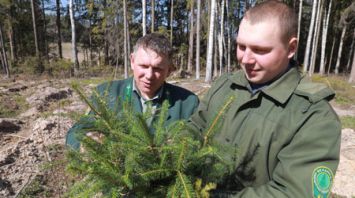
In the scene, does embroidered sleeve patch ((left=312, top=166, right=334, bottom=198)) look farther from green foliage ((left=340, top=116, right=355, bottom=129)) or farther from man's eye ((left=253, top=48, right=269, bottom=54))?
green foliage ((left=340, top=116, right=355, bottom=129))

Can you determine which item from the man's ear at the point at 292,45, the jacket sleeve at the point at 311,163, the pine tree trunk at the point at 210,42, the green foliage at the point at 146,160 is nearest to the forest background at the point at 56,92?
the pine tree trunk at the point at 210,42

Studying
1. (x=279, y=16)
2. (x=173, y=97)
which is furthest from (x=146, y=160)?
(x=173, y=97)

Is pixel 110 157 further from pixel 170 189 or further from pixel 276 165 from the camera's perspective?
pixel 276 165

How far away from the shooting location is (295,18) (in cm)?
145

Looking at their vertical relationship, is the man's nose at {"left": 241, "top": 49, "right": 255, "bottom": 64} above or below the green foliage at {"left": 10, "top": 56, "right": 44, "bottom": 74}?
above

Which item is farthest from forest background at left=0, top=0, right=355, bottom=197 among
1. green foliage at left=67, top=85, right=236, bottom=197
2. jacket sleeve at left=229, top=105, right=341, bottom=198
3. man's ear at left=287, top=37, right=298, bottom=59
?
jacket sleeve at left=229, top=105, right=341, bottom=198

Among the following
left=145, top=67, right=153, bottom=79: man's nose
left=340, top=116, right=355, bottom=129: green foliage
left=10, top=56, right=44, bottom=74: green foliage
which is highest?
left=145, top=67, right=153, bottom=79: man's nose

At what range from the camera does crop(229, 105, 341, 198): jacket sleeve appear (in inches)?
47.3

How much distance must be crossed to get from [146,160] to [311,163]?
728 millimetres

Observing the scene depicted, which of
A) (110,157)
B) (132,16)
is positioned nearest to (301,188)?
(110,157)

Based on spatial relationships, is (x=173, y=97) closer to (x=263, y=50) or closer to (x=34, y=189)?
(x=263, y=50)

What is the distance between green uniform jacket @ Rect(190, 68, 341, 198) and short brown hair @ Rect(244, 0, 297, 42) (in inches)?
9.8

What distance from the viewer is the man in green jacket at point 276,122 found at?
123cm

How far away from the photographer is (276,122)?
1425 mm
